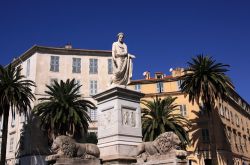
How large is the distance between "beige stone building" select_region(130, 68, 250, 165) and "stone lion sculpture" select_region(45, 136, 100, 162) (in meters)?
33.5

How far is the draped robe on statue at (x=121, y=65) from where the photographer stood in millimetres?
12496

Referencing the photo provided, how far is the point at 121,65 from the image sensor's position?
12.6 metres

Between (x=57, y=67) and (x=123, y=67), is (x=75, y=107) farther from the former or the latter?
(x=123, y=67)

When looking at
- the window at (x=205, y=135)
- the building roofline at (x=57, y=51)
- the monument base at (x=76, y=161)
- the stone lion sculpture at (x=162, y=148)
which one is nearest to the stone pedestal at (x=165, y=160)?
the stone lion sculpture at (x=162, y=148)

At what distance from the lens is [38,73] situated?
50.5 metres

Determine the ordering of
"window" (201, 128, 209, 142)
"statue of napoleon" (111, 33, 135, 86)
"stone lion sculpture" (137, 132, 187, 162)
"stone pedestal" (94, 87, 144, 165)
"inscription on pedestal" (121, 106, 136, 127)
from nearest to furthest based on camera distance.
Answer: "stone lion sculpture" (137, 132, 187, 162)
"stone pedestal" (94, 87, 144, 165)
"inscription on pedestal" (121, 106, 136, 127)
"statue of napoleon" (111, 33, 135, 86)
"window" (201, 128, 209, 142)

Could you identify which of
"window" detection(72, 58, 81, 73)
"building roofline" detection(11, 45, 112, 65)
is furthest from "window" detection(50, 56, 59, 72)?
"window" detection(72, 58, 81, 73)

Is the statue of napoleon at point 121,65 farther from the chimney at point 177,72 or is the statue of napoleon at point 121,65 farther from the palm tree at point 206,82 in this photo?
the chimney at point 177,72

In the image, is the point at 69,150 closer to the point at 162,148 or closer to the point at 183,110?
the point at 162,148

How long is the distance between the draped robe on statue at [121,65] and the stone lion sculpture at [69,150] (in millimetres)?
2943

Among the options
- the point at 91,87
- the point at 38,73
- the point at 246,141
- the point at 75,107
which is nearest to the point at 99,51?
the point at 91,87

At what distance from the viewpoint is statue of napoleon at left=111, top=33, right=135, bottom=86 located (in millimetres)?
12492

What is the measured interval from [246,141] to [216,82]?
3144cm

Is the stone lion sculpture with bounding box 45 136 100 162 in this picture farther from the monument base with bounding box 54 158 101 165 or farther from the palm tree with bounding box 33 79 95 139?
the palm tree with bounding box 33 79 95 139
